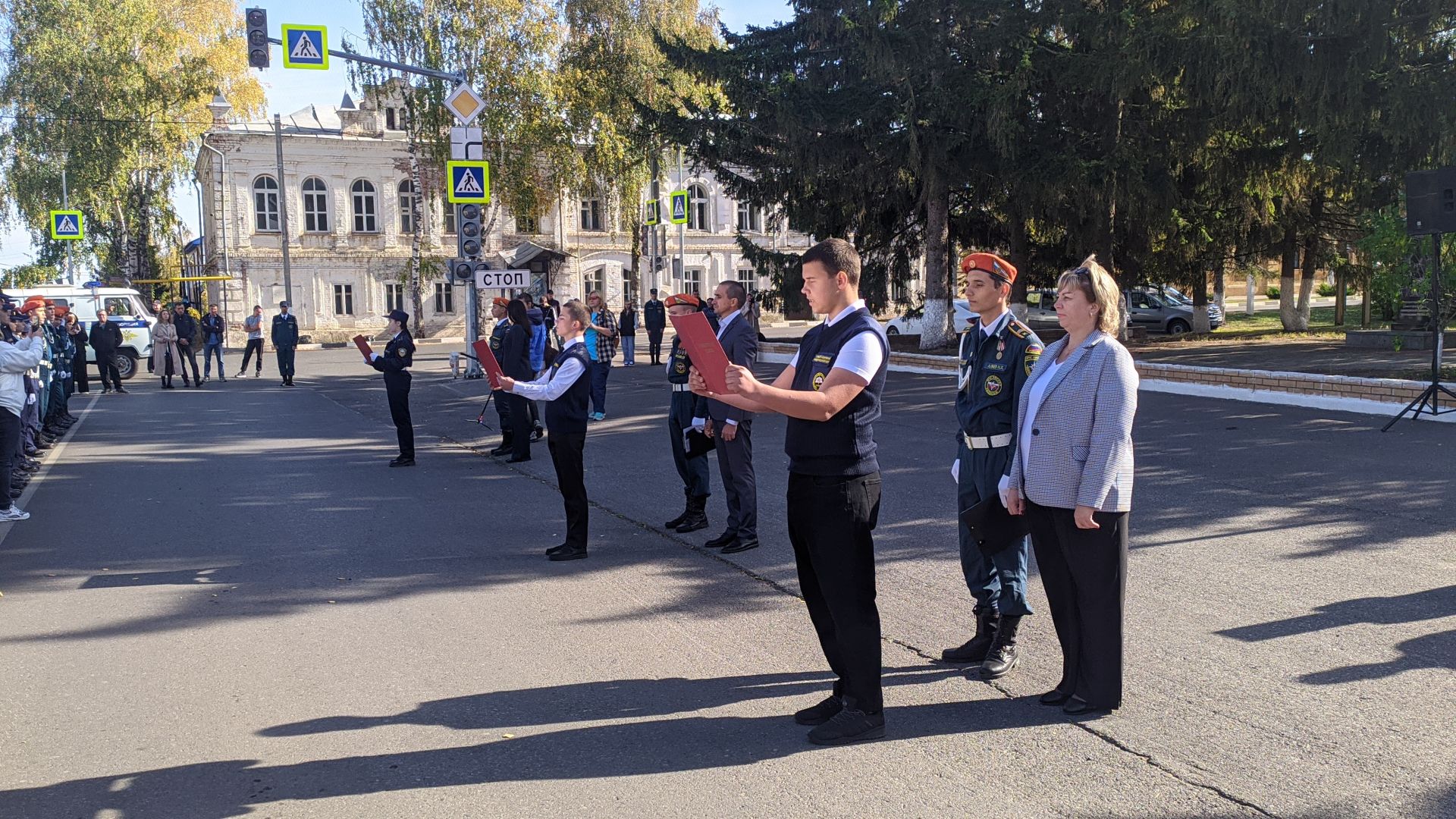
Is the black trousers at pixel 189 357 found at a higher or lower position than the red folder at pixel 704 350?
lower

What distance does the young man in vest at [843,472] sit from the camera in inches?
171

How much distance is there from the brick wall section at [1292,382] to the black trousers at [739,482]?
4383mm

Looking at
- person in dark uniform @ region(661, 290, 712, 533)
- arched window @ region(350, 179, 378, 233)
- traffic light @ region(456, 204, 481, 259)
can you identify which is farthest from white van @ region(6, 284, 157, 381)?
arched window @ region(350, 179, 378, 233)

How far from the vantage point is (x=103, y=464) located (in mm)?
13008

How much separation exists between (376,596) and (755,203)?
20680 mm

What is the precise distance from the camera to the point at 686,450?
882cm

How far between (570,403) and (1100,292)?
417 cm

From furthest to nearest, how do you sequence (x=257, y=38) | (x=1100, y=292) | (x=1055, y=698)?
1. (x=257, y=38)
2. (x=1055, y=698)
3. (x=1100, y=292)

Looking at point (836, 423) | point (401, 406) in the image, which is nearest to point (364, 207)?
point (401, 406)

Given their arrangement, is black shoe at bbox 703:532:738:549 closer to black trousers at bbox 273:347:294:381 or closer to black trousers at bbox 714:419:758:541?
black trousers at bbox 714:419:758:541

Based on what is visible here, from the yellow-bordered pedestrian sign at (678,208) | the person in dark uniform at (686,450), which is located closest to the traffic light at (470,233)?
the yellow-bordered pedestrian sign at (678,208)

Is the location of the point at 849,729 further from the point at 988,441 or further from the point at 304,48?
the point at 304,48

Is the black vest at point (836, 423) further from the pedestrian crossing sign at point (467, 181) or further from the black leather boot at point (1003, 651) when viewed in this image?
the pedestrian crossing sign at point (467, 181)

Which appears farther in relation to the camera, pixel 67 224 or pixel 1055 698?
pixel 67 224
